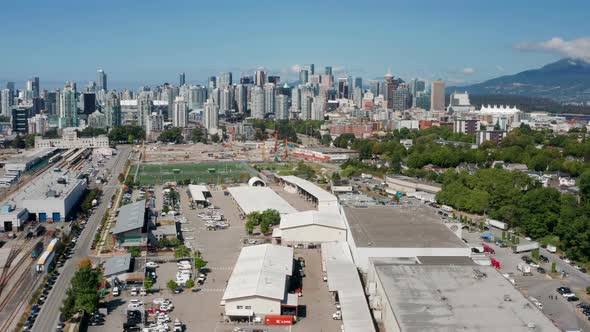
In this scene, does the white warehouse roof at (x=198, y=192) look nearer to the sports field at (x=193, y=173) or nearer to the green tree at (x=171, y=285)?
the sports field at (x=193, y=173)

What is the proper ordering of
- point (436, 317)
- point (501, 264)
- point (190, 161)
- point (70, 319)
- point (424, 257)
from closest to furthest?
point (436, 317)
point (70, 319)
point (424, 257)
point (501, 264)
point (190, 161)

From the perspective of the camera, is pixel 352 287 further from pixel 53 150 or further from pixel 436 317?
pixel 53 150

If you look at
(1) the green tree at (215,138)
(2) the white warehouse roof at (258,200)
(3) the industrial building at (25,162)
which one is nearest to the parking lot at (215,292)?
(2) the white warehouse roof at (258,200)

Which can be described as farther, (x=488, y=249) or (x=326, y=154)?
(x=326, y=154)

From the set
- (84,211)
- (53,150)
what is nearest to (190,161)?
(53,150)

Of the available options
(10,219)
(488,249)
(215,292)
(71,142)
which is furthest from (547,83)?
(215,292)

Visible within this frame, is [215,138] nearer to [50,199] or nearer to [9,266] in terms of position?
[50,199]
